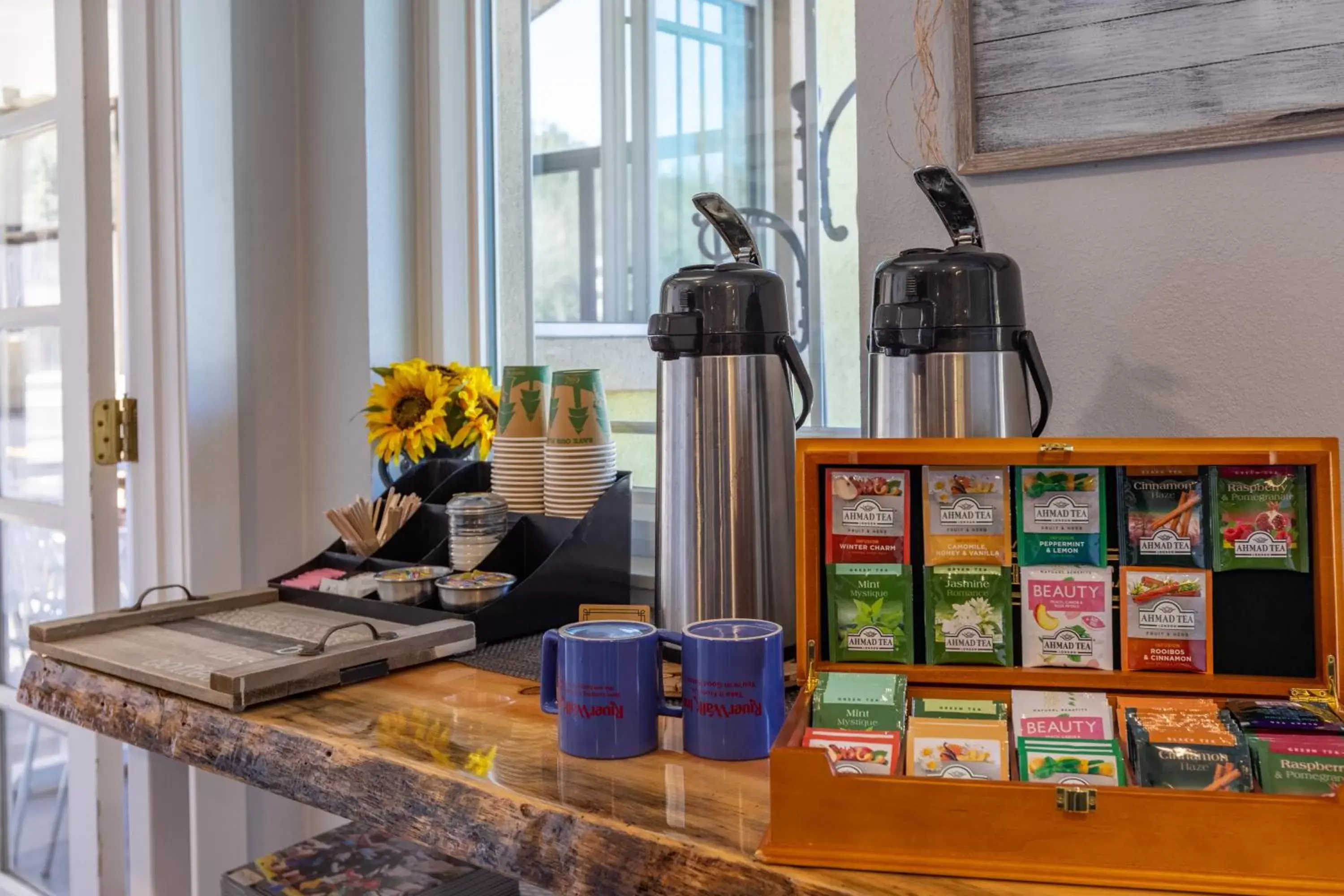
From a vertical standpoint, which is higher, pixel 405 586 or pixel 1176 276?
pixel 1176 276

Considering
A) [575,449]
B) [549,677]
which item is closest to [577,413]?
[575,449]

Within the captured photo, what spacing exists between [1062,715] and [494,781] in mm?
404

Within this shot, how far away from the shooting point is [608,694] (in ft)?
2.78

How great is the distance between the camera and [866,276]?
1.29m

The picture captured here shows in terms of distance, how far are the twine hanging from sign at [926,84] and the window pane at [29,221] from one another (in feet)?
5.07

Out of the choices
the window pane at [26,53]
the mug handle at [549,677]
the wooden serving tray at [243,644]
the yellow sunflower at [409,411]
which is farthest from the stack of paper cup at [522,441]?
the window pane at [26,53]

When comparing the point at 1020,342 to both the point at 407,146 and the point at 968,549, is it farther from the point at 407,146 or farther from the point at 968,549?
the point at 407,146

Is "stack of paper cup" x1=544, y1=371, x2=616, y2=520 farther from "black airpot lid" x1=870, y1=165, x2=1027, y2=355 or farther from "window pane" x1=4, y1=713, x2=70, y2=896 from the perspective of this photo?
"window pane" x1=4, y1=713, x2=70, y2=896

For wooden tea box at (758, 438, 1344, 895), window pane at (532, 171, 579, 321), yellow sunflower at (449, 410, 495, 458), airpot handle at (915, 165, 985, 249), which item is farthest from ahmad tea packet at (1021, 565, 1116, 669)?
window pane at (532, 171, 579, 321)

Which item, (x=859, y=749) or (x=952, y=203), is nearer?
(x=859, y=749)

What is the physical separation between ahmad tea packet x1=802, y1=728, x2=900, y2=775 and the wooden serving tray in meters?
0.53

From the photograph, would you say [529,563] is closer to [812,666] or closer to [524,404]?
[524,404]

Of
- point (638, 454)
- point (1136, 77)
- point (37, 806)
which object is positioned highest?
point (1136, 77)

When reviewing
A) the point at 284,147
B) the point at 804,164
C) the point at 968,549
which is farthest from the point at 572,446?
the point at 284,147
